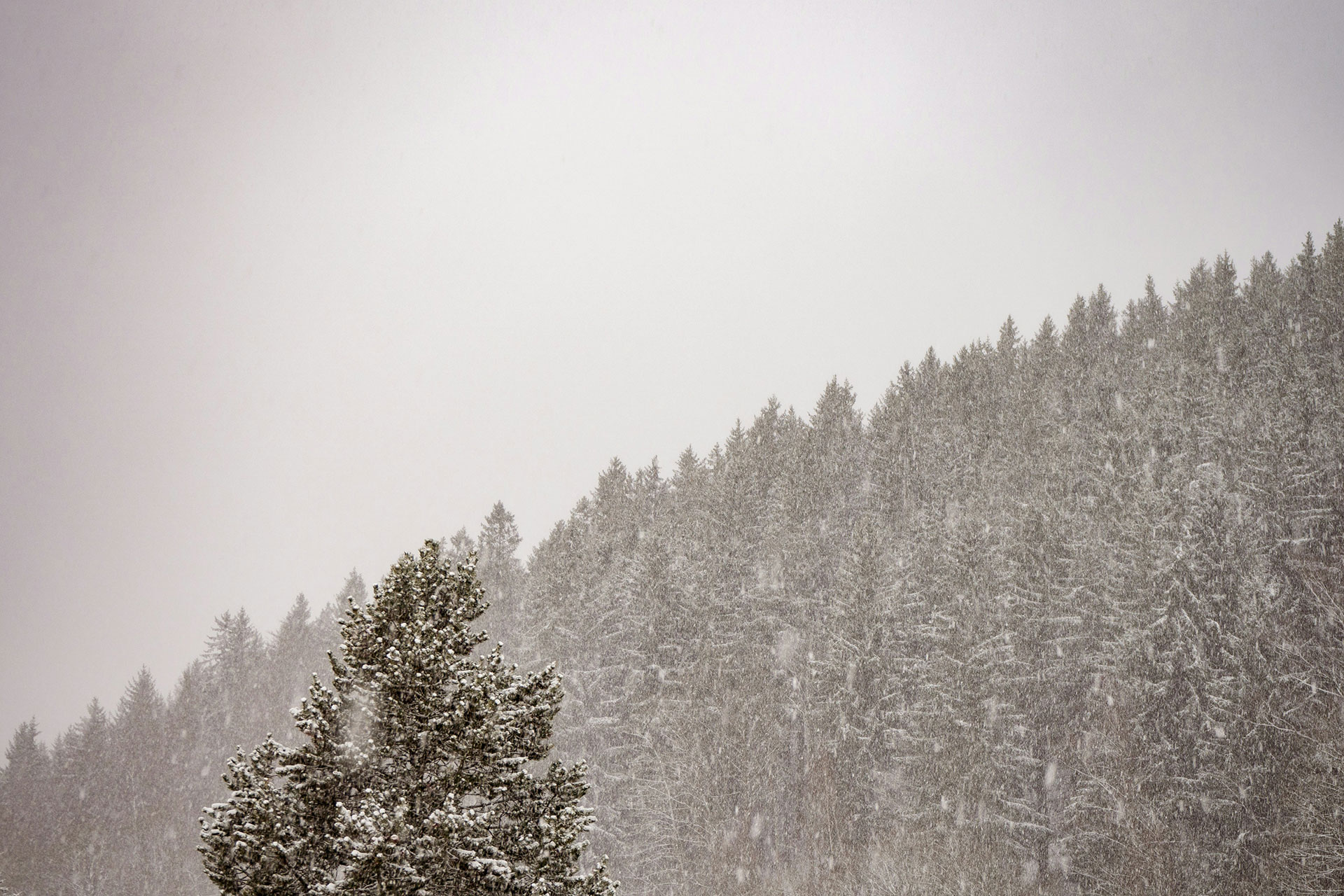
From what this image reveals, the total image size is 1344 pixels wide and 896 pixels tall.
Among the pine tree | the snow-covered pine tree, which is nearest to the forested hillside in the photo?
the pine tree

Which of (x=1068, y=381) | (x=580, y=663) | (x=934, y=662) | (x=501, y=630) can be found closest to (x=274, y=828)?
(x=934, y=662)

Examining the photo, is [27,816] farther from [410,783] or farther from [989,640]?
[410,783]

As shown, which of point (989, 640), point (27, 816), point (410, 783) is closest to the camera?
point (410, 783)

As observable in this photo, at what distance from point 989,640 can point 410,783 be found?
29.2 m

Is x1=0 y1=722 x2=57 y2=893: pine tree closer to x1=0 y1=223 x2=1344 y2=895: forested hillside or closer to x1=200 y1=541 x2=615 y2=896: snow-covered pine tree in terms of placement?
x1=0 y1=223 x2=1344 y2=895: forested hillside

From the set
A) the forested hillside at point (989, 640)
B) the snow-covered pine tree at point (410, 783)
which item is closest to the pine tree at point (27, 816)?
the forested hillside at point (989, 640)

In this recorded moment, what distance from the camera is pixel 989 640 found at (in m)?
34.5

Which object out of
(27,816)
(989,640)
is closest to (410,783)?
(989,640)

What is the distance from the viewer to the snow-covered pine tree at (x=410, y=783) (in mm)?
9281

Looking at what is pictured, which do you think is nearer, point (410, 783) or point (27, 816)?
point (410, 783)

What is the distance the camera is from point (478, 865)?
29.7 feet

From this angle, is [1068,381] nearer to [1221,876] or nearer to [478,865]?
[1221,876]

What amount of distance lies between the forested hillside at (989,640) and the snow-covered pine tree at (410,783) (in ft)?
59.4

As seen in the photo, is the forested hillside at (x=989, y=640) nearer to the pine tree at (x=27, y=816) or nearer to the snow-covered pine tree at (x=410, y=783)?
the pine tree at (x=27, y=816)
